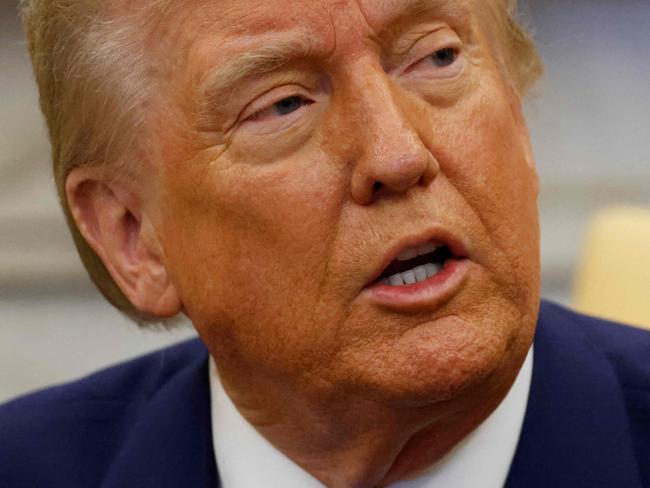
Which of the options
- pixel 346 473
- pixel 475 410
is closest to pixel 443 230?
pixel 475 410

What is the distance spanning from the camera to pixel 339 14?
2.08 meters

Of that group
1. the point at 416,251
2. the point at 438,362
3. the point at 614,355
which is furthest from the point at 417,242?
the point at 614,355

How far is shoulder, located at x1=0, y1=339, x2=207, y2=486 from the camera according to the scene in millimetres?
2605

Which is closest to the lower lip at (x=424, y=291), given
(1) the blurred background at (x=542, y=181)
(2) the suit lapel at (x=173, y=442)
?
Result: (2) the suit lapel at (x=173, y=442)

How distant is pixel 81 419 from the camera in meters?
2.69

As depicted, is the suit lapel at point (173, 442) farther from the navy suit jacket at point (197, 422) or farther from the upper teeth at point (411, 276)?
the upper teeth at point (411, 276)

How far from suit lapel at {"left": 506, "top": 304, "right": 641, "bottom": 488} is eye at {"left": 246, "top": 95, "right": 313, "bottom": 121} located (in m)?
0.63

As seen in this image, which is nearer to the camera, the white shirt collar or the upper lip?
the upper lip

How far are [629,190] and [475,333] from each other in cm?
376

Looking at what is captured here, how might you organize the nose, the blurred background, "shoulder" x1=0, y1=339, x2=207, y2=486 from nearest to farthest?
the nose, "shoulder" x1=0, y1=339, x2=207, y2=486, the blurred background

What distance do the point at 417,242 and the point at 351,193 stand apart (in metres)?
0.13

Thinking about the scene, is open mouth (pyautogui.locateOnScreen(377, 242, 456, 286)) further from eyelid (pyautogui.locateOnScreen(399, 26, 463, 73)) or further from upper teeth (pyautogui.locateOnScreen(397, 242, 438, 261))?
eyelid (pyautogui.locateOnScreen(399, 26, 463, 73))

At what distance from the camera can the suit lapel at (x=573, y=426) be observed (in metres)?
2.19

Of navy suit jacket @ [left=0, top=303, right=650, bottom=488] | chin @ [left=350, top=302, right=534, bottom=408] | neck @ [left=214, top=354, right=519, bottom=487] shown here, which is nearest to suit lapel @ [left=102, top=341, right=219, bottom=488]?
navy suit jacket @ [left=0, top=303, right=650, bottom=488]
